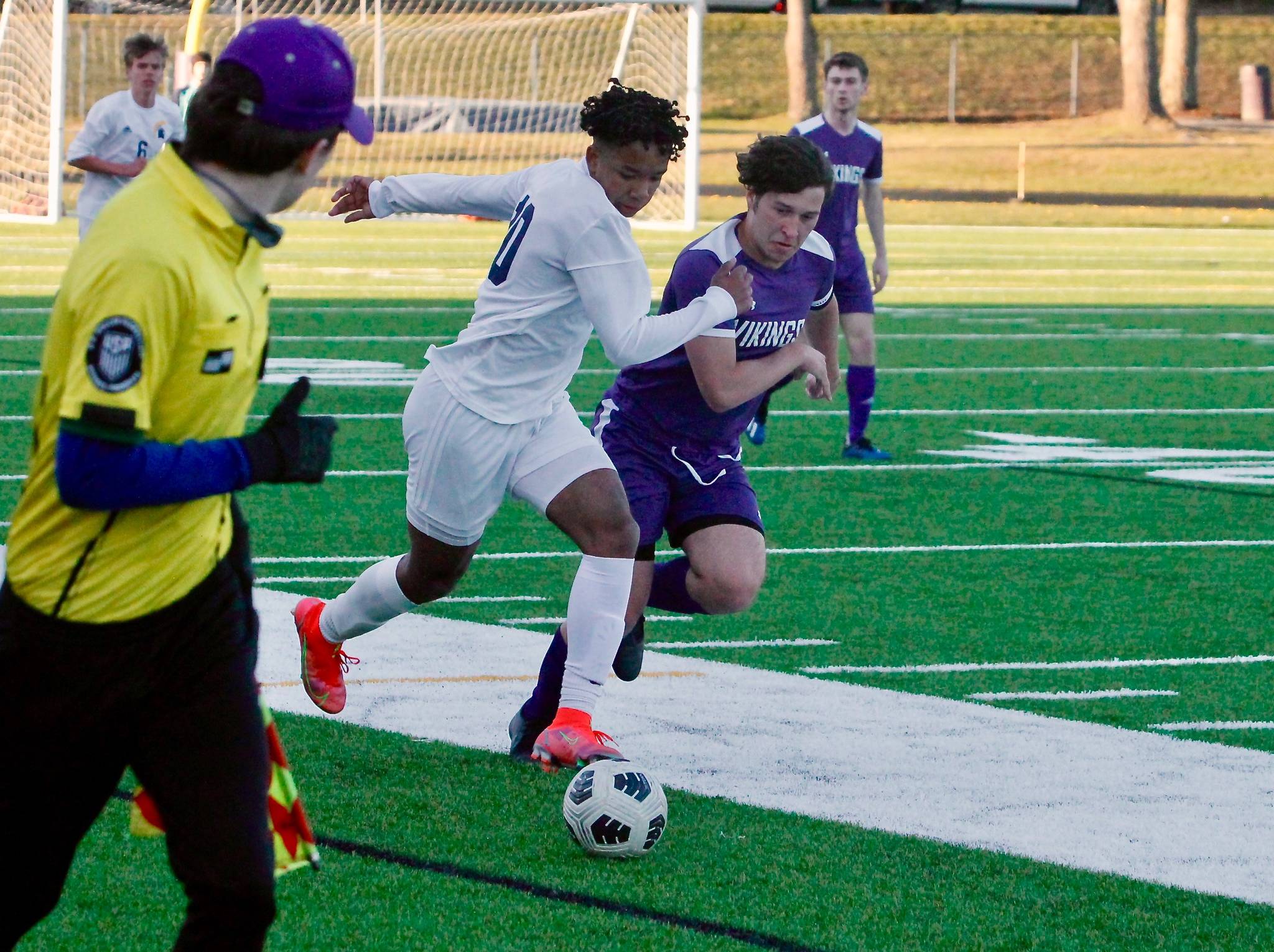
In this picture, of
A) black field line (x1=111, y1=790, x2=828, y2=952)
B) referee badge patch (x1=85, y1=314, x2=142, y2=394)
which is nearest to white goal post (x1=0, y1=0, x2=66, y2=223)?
black field line (x1=111, y1=790, x2=828, y2=952)

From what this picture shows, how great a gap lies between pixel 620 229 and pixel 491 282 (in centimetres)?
48

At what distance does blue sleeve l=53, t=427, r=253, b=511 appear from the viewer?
131 inches

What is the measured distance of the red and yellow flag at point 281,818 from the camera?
150 inches

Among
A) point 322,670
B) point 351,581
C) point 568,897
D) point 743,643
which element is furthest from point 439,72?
point 568,897

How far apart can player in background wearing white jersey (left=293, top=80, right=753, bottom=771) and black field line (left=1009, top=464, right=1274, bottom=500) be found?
6.14 metres

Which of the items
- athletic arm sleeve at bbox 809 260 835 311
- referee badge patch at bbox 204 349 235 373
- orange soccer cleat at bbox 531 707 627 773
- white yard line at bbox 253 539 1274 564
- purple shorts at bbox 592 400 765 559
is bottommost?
white yard line at bbox 253 539 1274 564

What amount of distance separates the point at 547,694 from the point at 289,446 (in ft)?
9.56

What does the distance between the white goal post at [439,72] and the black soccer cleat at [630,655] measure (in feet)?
59.6

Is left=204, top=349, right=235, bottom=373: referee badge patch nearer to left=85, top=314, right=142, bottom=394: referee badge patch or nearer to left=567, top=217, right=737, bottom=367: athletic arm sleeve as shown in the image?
left=85, top=314, right=142, bottom=394: referee badge patch

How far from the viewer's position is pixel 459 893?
5070 mm

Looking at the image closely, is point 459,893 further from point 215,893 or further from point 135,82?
point 135,82

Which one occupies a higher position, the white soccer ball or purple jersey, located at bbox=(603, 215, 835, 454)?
purple jersey, located at bbox=(603, 215, 835, 454)

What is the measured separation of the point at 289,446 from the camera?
138 inches

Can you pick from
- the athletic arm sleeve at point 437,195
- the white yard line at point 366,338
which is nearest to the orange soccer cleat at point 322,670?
the athletic arm sleeve at point 437,195
